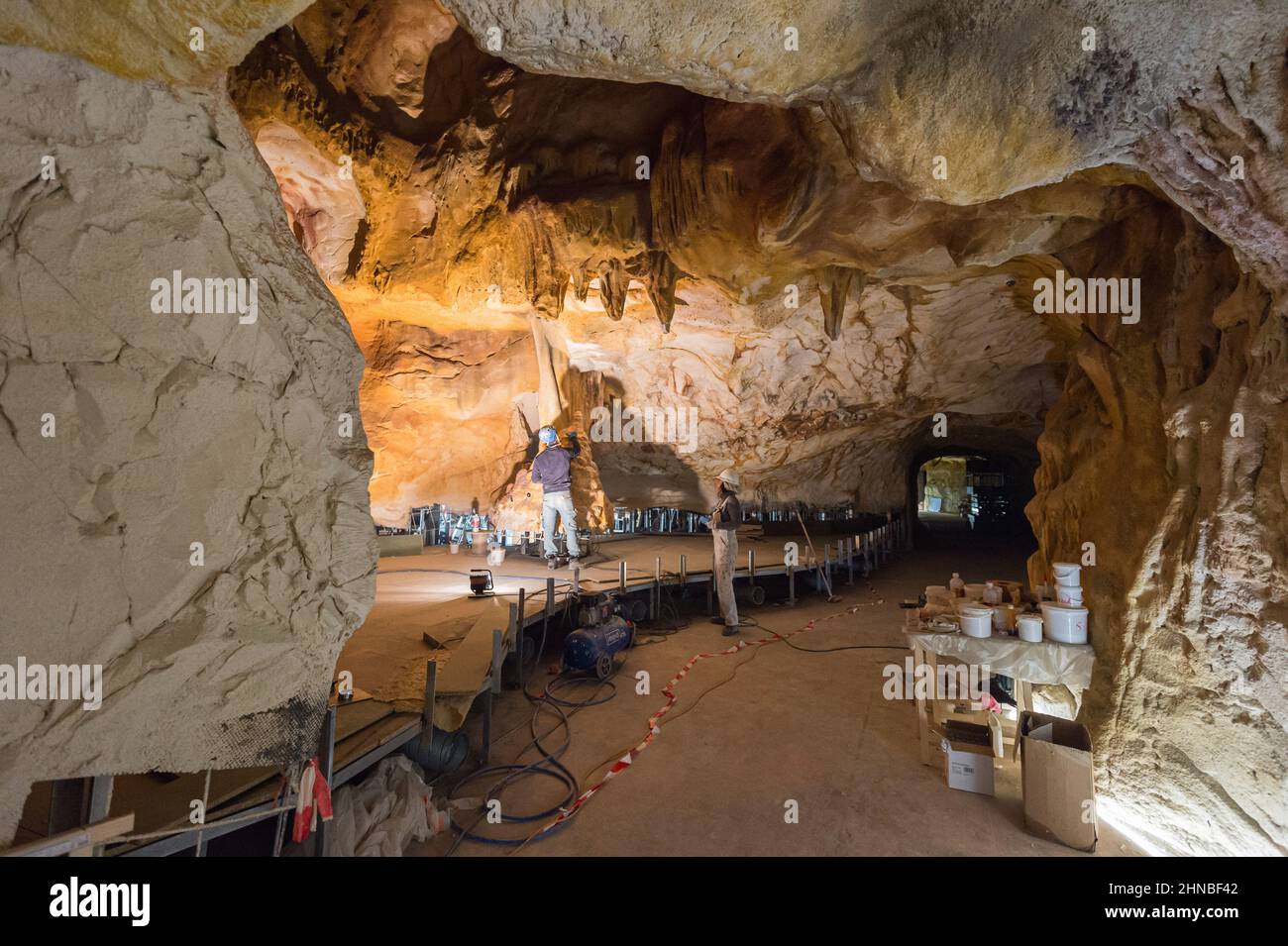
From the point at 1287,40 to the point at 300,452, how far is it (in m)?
4.90

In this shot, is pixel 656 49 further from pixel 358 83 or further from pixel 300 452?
pixel 358 83

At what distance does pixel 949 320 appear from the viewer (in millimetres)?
8516

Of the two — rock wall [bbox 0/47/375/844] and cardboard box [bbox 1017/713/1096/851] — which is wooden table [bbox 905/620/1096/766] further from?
rock wall [bbox 0/47/375/844]

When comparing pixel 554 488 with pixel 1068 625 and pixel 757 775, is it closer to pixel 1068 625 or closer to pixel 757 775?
pixel 757 775

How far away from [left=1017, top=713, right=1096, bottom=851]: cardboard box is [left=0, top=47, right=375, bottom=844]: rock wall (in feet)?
13.4

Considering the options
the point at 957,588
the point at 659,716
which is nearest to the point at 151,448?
the point at 659,716

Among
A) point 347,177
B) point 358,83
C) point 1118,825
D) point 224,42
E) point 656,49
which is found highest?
point 358,83

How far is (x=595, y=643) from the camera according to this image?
6.18 meters

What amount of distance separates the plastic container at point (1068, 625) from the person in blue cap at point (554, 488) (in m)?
6.04

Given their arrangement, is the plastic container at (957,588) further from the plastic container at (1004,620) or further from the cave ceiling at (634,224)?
the cave ceiling at (634,224)

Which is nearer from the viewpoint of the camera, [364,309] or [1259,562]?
[1259,562]

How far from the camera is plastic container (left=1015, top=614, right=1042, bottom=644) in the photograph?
4.19m

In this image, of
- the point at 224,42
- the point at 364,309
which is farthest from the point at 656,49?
the point at 364,309

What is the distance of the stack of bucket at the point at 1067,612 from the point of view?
13.7 ft
